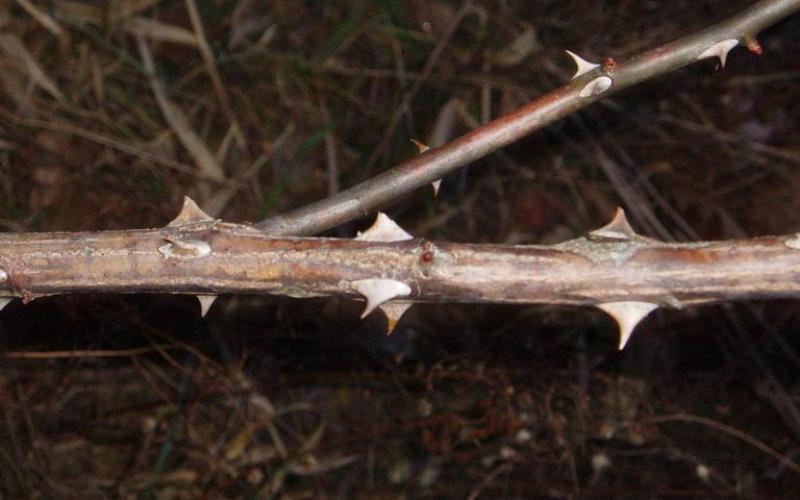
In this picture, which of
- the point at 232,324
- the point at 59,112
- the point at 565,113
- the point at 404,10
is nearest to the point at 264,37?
the point at 404,10

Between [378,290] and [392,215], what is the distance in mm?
1772

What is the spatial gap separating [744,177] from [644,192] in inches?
15.3

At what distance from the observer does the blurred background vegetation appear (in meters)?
Answer: 2.75

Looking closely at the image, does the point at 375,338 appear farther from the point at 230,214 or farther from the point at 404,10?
the point at 404,10

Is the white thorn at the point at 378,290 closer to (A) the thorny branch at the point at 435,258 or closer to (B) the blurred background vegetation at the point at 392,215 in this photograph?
(A) the thorny branch at the point at 435,258

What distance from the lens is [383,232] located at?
1.21 m

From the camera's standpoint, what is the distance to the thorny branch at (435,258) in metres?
1.14

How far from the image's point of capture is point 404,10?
3211mm

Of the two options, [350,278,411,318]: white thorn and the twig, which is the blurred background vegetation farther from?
[350,278,411,318]: white thorn

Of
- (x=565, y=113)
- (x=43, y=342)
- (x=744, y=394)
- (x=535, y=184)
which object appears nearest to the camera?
(x=565, y=113)

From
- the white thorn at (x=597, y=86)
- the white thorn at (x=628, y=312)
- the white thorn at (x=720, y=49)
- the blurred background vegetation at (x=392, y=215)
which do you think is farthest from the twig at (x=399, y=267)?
the blurred background vegetation at (x=392, y=215)

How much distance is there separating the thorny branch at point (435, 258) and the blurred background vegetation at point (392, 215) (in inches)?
58.5

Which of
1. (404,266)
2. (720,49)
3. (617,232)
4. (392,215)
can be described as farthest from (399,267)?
(392,215)

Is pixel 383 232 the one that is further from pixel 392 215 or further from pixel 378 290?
pixel 392 215
